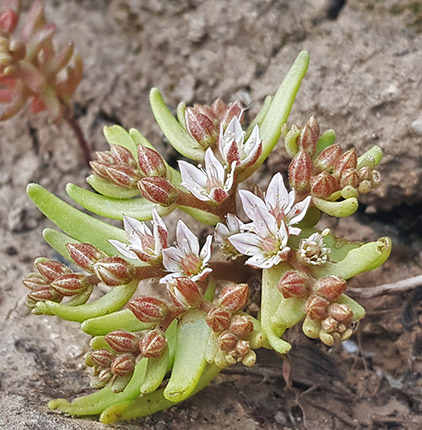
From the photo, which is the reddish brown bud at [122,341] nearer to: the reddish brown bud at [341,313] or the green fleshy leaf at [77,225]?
the green fleshy leaf at [77,225]

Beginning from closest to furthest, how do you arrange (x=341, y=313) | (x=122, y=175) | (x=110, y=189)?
(x=341, y=313) → (x=122, y=175) → (x=110, y=189)

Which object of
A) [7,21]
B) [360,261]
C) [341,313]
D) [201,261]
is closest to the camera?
[341,313]

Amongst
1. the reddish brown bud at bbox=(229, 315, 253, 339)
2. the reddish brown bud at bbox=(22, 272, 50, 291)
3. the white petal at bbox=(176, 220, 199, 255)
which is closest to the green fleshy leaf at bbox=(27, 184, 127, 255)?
the reddish brown bud at bbox=(22, 272, 50, 291)

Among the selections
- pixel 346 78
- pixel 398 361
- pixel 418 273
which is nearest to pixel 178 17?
pixel 346 78

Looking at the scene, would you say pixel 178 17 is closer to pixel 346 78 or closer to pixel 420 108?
pixel 346 78

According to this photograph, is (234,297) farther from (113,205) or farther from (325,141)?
(325,141)

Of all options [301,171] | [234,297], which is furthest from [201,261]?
[301,171]

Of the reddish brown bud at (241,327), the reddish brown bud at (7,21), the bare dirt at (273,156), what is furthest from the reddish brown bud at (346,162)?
the reddish brown bud at (7,21)

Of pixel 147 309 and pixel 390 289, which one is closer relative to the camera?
pixel 147 309
